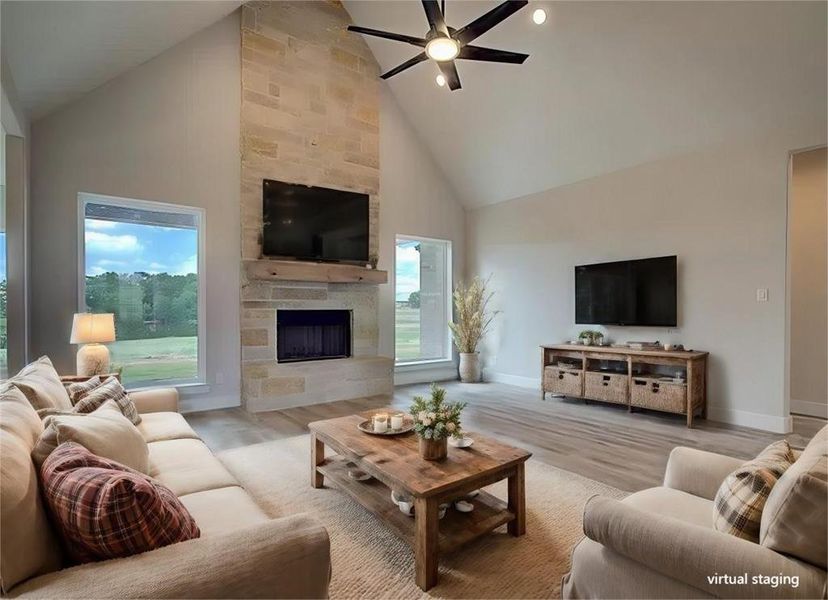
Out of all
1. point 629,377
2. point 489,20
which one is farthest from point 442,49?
point 629,377

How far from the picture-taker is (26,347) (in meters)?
3.62

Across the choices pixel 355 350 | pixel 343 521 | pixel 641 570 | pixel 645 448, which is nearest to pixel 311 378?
pixel 355 350

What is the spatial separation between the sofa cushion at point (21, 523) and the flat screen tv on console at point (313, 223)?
13.2 feet

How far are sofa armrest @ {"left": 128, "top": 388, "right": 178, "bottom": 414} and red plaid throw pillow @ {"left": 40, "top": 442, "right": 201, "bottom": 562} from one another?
2.00 meters

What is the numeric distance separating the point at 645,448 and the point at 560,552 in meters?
1.90

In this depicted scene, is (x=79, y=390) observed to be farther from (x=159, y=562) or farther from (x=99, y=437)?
(x=159, y=562)

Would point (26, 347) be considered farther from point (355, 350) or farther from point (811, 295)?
point (811, 295)

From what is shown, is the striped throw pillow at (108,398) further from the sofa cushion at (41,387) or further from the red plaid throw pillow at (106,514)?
the red plaid throw pillow at (106,514)

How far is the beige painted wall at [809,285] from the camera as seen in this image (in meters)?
4.58

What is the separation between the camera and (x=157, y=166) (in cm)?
447

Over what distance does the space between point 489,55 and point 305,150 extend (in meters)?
2.85

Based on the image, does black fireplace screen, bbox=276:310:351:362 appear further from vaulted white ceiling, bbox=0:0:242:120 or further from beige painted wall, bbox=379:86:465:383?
vaulted white ceiling, bbox=0:0:242:120

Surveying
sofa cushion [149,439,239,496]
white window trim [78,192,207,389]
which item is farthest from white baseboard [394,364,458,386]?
sofa cushion [149,439,239,496]

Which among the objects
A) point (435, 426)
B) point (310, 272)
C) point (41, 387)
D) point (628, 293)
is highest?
point (310, 272)
